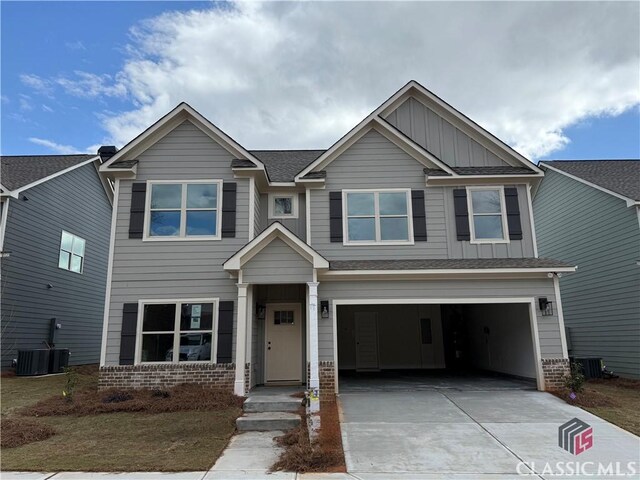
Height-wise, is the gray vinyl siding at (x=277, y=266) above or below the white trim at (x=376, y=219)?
below

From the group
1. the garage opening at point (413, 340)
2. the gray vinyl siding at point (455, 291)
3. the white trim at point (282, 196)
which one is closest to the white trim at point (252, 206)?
the white trim at point (282, 196)

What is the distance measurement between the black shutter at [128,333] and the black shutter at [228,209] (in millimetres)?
2905

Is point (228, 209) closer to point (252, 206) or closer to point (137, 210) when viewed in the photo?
point (252, 206)

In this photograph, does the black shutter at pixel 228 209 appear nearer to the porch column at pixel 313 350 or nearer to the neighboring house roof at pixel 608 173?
the porch column at pixel 313 350

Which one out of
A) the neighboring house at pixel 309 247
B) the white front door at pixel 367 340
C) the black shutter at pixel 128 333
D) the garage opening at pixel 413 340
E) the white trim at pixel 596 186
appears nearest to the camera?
the neighboring house at pixel 309 247

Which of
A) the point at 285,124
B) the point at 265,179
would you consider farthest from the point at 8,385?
the point at 285,124

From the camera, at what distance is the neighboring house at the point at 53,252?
43.5 feet

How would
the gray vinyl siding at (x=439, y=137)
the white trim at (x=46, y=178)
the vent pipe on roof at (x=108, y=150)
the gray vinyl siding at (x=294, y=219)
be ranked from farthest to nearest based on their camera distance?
1. the vent pipe on roof at (x=108, y=150)
2. the white trim at (x=46, y=178)
3. the gray vinyl siding at (x=439, y=137)
4. the gray vinyl siding at (x=294, y=219)

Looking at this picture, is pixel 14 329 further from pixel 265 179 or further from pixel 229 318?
pixel 265 179

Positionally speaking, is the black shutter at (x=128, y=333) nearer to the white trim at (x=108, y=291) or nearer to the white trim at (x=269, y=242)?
the white trim at (x=108, y=291)

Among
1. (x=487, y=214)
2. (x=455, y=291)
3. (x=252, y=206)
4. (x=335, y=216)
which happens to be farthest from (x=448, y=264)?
(x=252, y=206)

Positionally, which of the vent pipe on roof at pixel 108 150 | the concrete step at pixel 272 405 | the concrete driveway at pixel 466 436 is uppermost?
the vent pipe on roof at pixel 108 150

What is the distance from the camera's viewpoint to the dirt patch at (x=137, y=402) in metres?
8.54

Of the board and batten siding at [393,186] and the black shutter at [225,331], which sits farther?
the board and batten siding at [393,186]
